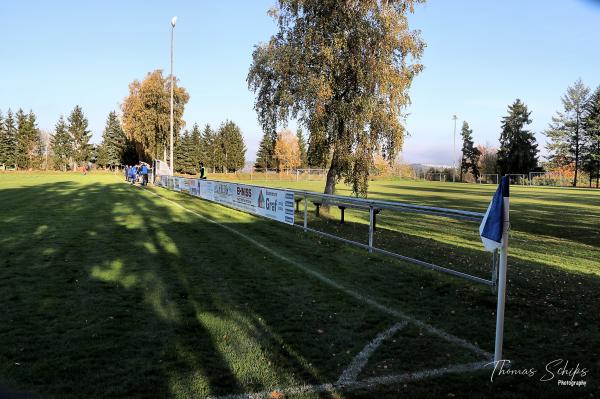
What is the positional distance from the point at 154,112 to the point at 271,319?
159 feet

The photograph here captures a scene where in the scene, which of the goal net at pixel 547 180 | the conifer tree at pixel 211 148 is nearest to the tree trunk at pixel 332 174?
the goal net at pixel 547 180

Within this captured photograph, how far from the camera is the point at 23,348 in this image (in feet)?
14.2

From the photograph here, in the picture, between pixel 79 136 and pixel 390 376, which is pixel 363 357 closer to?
pixel 390 376

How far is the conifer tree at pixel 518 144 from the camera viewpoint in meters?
76.1

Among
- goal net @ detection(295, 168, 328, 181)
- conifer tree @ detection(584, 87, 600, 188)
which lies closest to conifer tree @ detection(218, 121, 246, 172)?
goal net @ detection(295, 168, 328, 181)

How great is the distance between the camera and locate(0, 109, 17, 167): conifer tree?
277ft

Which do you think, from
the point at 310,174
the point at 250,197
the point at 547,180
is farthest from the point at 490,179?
the point at 250,197

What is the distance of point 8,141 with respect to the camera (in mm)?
85688

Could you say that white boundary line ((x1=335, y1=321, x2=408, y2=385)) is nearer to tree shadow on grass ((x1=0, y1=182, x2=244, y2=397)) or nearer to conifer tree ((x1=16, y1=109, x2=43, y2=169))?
tree shadow on grass ((x1=0, y1=182, x2=244, y2=397))

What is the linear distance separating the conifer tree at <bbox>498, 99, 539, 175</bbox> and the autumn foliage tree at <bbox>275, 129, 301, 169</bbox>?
130 feet

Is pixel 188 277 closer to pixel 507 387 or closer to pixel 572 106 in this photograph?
pixel 507 387

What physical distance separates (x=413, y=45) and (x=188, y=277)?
12.1m

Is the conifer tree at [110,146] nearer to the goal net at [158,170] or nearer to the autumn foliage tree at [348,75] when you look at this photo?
the goal net at [158,170]

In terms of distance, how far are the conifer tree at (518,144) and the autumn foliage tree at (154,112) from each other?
2136 inches
